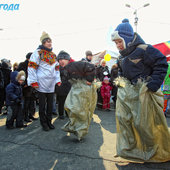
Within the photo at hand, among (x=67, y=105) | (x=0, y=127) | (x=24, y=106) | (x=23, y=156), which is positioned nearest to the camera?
(x=23, y=156)

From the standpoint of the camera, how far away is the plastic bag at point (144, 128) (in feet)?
6.58

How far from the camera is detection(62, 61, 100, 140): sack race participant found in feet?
9.82

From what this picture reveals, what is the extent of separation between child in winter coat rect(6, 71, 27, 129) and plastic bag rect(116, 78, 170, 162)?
260cm

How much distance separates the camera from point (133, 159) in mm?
2061

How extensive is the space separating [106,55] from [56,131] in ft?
24.4

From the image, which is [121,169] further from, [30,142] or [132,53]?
[30,142]

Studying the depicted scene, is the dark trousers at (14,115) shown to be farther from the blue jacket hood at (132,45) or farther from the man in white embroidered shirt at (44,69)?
the blue jacket hood at (132,45)

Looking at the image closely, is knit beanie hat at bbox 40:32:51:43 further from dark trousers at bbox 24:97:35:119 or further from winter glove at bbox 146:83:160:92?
winter glove at bbox 146:83:160:92

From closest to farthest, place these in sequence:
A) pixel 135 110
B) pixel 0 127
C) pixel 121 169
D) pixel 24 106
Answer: pixel 121 169 → pixel 135 110 → pixel 0 127 → pixel 24 106

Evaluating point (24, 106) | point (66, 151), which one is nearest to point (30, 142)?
point (66, 151)

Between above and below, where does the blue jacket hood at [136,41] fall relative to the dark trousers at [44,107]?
above

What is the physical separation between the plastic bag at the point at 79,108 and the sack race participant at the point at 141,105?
0.92m

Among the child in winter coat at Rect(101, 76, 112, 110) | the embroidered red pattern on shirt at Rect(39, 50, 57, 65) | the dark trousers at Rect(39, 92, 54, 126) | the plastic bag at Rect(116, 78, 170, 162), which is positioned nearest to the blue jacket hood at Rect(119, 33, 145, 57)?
the plastic bag at Rect(116, 78, 170, 162)

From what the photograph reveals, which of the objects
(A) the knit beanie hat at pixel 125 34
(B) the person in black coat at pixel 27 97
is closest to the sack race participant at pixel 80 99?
(A) the knit beanie hat at pixel 125 34
